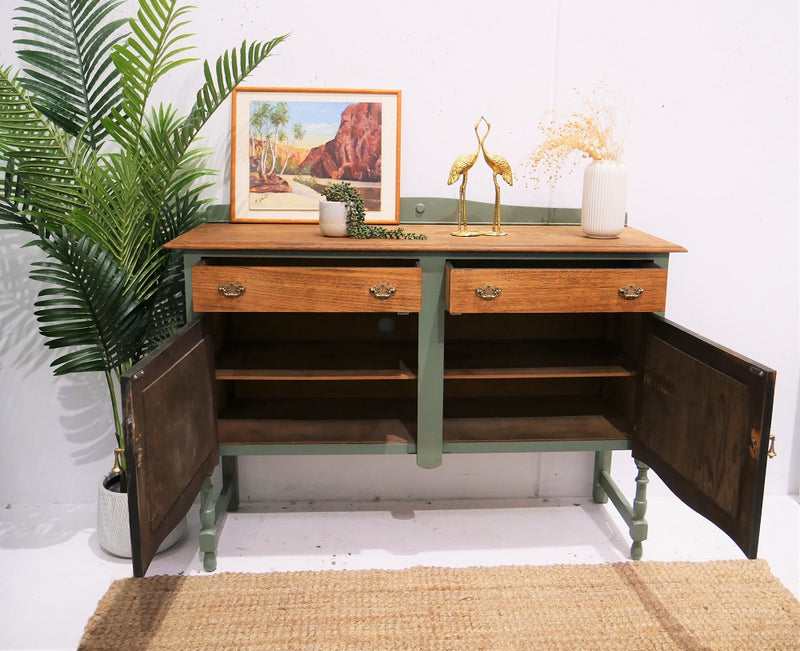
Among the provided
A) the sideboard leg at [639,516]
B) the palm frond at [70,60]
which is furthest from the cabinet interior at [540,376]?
the palm frond at [70,60]

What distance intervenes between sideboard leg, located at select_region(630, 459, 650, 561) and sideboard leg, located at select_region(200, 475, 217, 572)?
135cm

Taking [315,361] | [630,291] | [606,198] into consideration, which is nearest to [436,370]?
[315,361]

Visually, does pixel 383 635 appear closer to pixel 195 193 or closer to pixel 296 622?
pixel 296 622

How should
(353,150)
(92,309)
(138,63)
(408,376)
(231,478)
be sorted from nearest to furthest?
(138,63) → (92,309) → (408,376) → (353,150) → (231,478)

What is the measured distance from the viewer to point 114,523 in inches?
97.2

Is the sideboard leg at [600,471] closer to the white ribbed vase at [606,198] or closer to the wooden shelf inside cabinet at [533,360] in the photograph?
the wooden shelf inside cabinet at [533,360]

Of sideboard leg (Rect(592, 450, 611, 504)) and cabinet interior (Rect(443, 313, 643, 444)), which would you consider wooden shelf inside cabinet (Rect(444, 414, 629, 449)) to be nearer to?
cabinet interior (Rect(443, 313, 643, 444))

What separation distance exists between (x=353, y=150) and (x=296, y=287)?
2.14 ft

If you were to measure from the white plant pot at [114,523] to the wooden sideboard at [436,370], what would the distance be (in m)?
0.27

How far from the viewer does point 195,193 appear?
8.49ft

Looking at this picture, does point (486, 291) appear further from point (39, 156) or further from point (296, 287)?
point (39, 156)

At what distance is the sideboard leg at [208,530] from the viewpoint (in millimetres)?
2379

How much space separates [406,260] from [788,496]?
6.01 feet

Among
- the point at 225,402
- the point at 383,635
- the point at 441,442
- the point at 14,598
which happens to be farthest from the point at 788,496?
the point at 14,598
